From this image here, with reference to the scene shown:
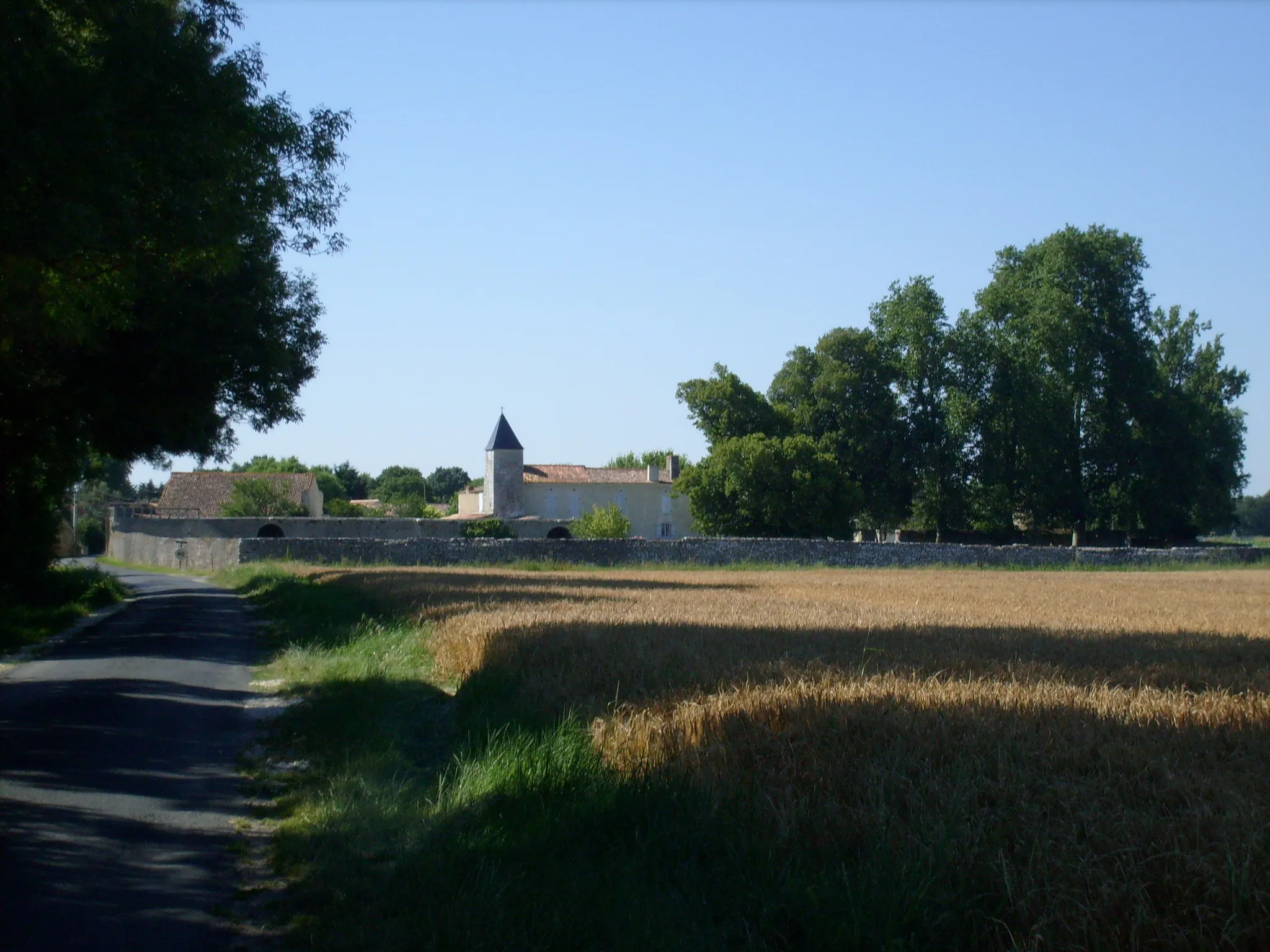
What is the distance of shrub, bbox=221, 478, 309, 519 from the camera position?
79.3m

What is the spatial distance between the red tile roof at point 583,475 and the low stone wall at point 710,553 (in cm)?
4398

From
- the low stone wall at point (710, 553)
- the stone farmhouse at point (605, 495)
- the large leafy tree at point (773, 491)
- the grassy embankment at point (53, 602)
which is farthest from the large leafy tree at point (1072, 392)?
the grassy embankment at point (53, 602)

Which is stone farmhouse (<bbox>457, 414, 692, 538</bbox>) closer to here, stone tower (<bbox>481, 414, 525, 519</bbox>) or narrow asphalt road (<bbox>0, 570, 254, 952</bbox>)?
stone tower (<bbox>481, 414, 525, 519</bbox>)

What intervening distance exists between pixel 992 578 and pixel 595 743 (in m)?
28.7

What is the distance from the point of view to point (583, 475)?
91.9 m

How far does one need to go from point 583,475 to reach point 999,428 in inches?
1592

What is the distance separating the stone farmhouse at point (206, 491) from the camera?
281 feet

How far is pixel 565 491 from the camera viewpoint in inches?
3548

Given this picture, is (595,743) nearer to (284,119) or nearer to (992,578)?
(284,119)

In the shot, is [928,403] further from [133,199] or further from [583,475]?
[133,199]

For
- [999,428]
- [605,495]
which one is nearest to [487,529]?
[605,495]

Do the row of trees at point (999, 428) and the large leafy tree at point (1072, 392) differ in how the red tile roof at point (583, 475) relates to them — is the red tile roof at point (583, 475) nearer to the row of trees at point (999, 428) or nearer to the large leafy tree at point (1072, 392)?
the row of trees at point (999, 428)

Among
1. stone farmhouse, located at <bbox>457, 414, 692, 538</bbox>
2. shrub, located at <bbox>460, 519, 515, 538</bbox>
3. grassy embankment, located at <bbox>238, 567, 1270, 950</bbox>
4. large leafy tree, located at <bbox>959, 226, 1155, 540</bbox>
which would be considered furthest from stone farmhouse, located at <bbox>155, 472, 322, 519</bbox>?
grassy embankment, located at <bbox>238, 567, 1270, 950</bbox>

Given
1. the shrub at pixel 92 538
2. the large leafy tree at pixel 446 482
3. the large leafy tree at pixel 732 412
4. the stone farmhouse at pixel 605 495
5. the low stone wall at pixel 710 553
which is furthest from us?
the large leafy tree at pixel 446 482
